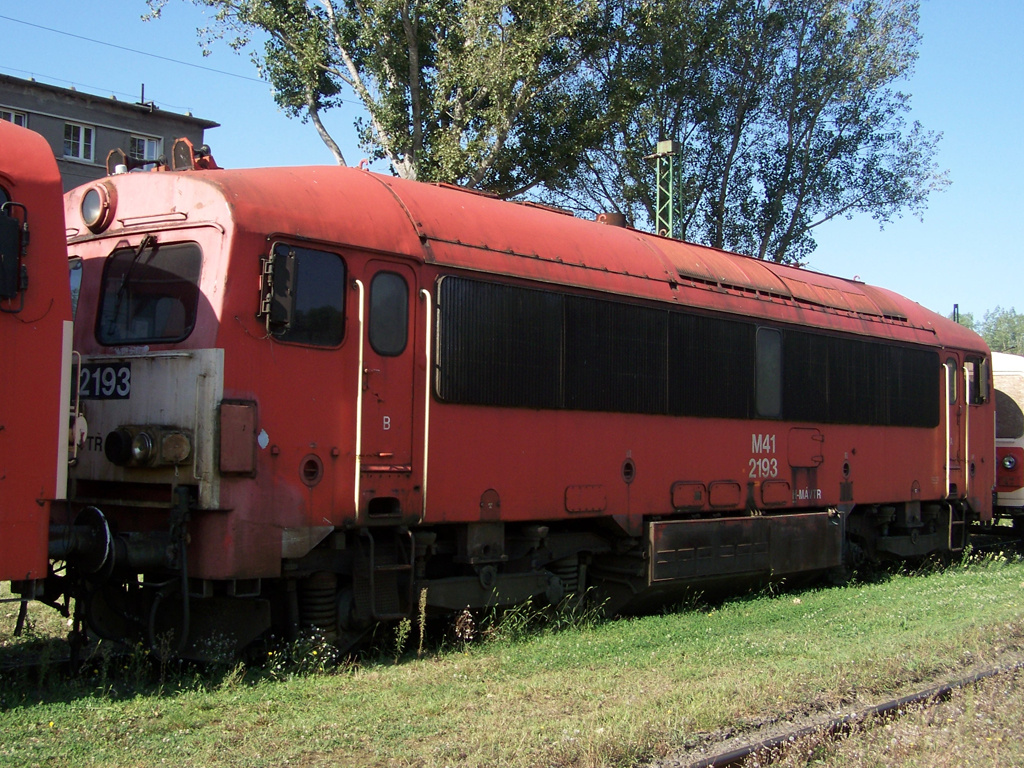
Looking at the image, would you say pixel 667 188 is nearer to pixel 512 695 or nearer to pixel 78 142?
pixel 512 695

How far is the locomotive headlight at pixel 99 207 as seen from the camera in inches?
289

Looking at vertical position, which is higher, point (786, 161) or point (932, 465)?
point (786, 161)

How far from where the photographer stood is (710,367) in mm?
10188

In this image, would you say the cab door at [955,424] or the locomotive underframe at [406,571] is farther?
the cab door at [955,424]

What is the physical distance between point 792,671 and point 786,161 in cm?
2292

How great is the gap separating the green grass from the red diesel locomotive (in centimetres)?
57

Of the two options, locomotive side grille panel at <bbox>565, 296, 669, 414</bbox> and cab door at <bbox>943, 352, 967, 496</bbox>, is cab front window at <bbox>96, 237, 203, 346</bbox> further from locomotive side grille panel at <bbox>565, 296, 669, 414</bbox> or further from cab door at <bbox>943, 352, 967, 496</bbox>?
cab door at <bbox>943, 352, 967, 496</bbox>

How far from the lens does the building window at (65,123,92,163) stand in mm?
34594

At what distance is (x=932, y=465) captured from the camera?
13445mm

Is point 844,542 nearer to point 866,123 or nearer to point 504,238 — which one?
point 504,238

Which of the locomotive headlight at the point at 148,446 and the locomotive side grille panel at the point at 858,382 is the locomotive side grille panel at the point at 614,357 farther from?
the locomotive headlight at the point at 148,446

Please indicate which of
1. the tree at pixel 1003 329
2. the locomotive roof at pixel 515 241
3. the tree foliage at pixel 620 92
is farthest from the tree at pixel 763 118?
the tree at pixel 1003 329

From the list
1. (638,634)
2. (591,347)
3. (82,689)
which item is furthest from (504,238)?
(82,689)

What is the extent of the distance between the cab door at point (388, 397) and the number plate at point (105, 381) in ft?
5.23
